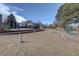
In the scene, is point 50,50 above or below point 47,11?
below

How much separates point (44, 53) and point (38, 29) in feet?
0.99

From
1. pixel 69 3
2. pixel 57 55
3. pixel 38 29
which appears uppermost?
pixel 69 3

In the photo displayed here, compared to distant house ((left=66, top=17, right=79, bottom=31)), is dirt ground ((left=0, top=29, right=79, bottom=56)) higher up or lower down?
lower down

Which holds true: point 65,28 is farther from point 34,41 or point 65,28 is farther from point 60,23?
point 34,41

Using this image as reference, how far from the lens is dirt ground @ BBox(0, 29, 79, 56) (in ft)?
13.4

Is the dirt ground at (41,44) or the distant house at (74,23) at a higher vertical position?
the distant house at (74,23)

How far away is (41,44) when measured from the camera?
411 cm

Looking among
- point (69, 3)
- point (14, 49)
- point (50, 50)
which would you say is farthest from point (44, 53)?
point (69, 3)

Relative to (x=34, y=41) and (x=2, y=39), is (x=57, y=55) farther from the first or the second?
(x=2, y=39)

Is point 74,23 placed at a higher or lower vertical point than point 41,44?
higher

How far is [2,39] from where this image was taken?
4098 mm

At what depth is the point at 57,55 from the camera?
13.4ft

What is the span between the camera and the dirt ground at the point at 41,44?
161 inches

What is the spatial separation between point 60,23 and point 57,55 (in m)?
0.39
